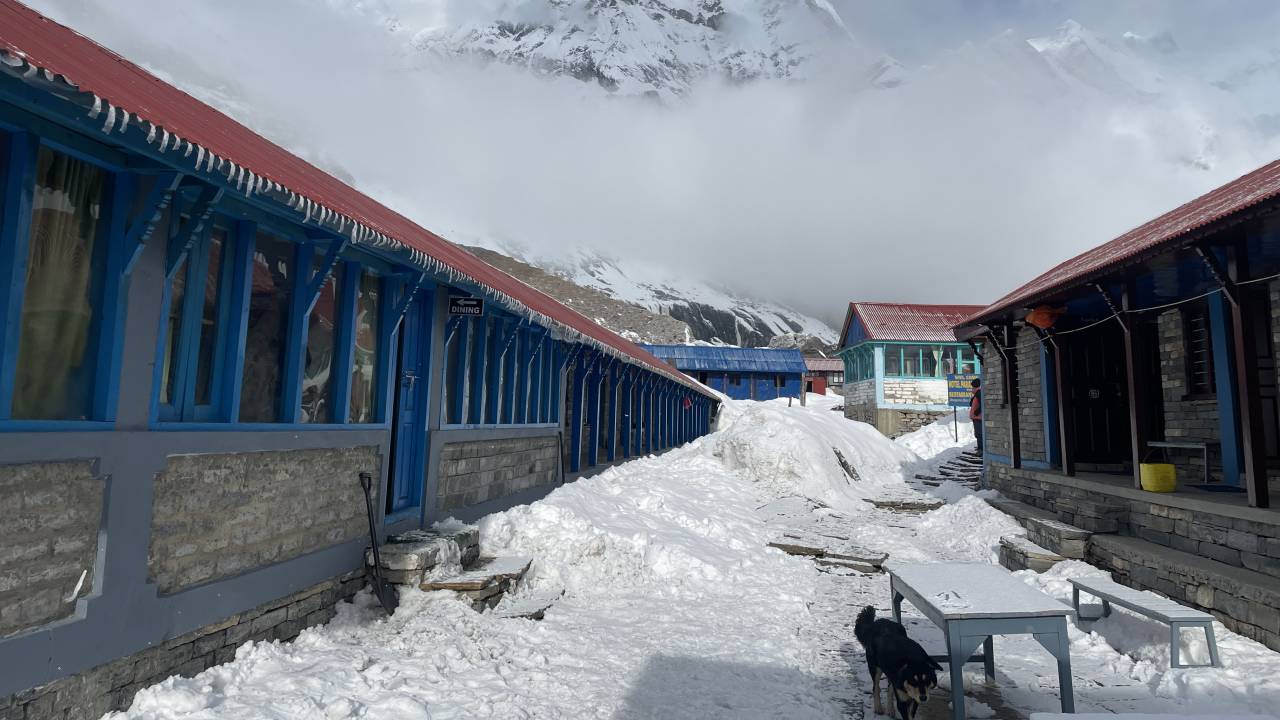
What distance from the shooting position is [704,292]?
16812 cm

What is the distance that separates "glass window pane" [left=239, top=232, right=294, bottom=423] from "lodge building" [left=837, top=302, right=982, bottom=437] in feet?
95.4

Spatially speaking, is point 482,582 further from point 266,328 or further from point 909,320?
point 909,320

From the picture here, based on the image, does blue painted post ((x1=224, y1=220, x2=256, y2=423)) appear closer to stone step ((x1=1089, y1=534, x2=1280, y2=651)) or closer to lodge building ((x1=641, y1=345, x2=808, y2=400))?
stone step ((x1=1089, y1=534, x2=1280, y2=651))

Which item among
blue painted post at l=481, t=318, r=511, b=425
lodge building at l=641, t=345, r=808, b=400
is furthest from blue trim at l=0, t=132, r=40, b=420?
lodge building at l=641, t=345, r=808, b=400

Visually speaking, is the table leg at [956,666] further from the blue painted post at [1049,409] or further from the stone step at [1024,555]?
the blue painted post at [1049,409]

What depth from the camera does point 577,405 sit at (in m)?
13.1

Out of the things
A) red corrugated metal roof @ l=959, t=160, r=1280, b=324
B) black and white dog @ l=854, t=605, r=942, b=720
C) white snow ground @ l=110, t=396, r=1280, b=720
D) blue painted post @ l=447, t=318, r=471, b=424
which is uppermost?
red corrugated metal roof @ l=959, t=160, r=1280, b=324

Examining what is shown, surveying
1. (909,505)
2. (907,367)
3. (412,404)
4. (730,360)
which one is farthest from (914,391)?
(412,404)

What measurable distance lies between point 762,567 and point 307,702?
228 inches

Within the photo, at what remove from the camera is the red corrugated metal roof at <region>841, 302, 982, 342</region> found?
32.0 metres

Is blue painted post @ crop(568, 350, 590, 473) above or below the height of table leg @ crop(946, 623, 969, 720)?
above

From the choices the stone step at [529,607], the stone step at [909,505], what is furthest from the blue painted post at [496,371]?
the stone step at [909,505]

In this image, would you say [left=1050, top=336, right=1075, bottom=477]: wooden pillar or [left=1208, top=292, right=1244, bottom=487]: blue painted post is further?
[left=1050, top=336, right=1075, bottom=477]: wooden pillar

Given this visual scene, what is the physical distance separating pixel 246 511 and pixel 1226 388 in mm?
10694
